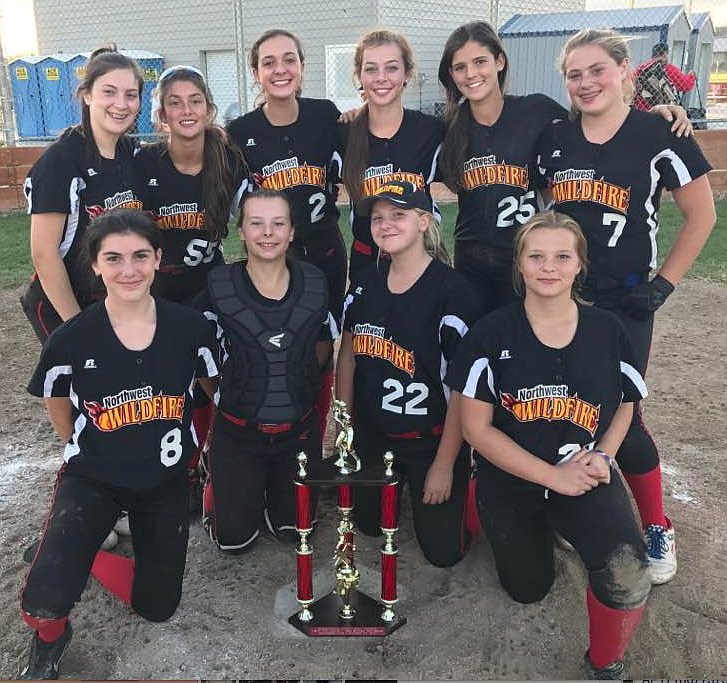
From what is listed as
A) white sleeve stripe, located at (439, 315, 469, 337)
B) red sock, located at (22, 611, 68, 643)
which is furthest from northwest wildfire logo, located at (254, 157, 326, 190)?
red sock, located at (22, 611, 68, 643)

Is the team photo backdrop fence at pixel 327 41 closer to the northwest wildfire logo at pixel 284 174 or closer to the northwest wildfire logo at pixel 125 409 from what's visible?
the northwest wildfire logo at pixel 284 174

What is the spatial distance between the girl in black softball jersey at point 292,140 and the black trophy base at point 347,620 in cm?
88

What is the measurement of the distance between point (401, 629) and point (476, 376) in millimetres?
858

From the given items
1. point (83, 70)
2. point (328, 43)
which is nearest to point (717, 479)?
point (83, 70)

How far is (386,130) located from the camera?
3.12 metres

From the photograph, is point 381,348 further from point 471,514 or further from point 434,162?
point 434,162

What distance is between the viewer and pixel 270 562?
9.22ft

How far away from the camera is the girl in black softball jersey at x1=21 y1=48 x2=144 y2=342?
276cm

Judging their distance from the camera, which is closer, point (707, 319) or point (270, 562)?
point (270, 562)

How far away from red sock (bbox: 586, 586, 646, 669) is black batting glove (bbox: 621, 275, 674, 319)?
40.4 inches

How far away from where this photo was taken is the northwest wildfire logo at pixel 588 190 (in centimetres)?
266

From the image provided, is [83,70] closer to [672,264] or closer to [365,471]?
[365,471]

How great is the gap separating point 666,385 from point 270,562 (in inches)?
110

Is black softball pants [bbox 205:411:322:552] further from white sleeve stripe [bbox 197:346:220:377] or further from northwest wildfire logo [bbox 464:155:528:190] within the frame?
northwest wildfire logo [bbox 464:155:528:190]
